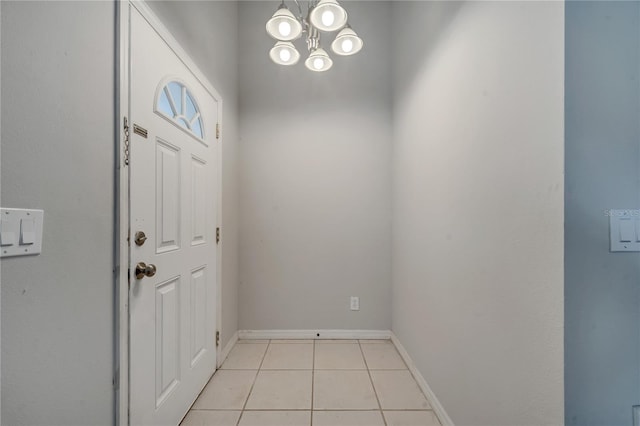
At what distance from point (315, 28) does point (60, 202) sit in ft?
5.45

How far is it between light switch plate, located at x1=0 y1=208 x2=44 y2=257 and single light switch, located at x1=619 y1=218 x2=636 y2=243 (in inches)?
64.4

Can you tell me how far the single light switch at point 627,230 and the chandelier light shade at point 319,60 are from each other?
69.9 inches

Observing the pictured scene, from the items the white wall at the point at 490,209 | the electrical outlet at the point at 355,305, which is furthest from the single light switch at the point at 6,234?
the electrical outlet at the point at 355,305

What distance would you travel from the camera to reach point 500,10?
3.26 ft

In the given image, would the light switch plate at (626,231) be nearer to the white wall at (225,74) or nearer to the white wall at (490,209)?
the white wall at (490,209)

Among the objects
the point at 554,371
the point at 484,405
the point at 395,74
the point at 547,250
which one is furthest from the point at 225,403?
the point at 395,74

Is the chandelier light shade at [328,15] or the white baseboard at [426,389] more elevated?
the chandelier light shade at [328,15]

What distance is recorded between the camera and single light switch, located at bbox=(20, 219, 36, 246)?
2.14 feet

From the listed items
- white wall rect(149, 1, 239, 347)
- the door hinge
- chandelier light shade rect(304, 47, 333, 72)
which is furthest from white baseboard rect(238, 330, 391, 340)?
chandelier light shade rect(304, 47, 333, 72)

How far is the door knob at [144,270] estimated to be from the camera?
1077mm

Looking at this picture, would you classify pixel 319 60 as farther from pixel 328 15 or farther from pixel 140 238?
pixel 140 238

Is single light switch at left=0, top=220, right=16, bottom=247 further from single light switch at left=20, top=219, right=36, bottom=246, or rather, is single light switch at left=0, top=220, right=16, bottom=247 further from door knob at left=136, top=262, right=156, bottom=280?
door knob at left=136, top=262, right=156, bottom=280

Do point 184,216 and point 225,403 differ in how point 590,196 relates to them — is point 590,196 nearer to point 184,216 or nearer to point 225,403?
point 184,216

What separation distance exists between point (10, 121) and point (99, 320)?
26.4 inches
